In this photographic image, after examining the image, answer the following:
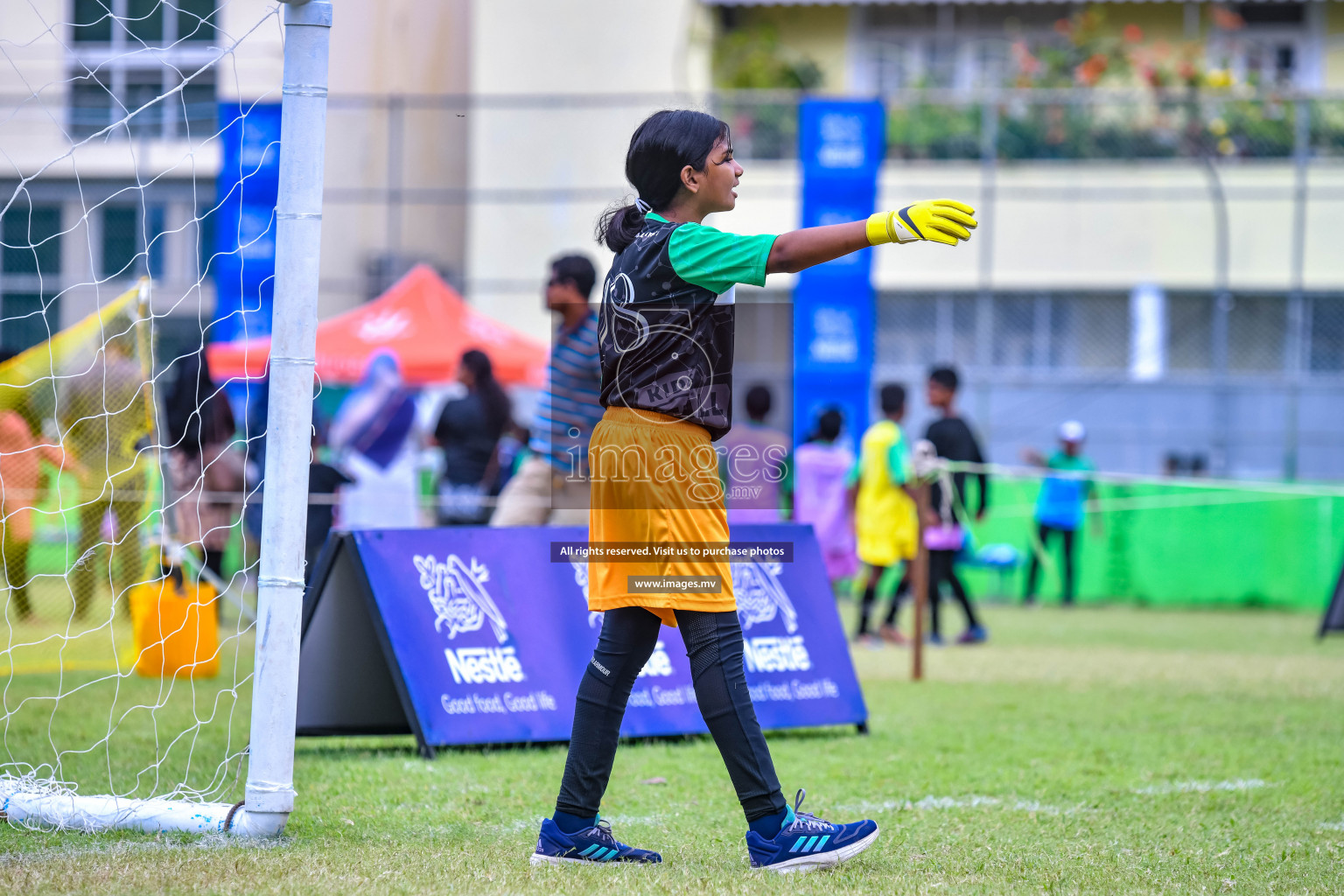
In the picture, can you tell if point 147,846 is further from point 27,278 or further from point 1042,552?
point 27,278

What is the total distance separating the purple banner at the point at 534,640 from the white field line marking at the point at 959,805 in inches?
53.4

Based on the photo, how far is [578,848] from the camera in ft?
11.5

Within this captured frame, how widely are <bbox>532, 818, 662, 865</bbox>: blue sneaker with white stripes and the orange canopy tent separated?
10392 millimetres

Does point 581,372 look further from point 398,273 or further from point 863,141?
point 398,273

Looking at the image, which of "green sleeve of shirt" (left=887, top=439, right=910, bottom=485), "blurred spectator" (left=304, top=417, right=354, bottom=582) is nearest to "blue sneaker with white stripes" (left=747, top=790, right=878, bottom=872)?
"blurred spectator" (left=304, top=417, right=354, bottom=582)

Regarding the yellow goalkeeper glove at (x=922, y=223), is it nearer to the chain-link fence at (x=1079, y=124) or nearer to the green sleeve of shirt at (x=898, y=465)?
the green sleeve of shirt at (x=898, y=465)

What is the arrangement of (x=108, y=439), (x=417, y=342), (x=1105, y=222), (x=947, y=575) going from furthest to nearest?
1. (x=1105, y=222)
2. (x=417, y=342)
3. (x=947, y=575)
4. (x=108, y=439)

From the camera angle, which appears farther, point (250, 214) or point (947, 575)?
point (250, 214)

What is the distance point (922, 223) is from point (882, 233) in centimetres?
9

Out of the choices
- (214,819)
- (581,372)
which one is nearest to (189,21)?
(581,372)

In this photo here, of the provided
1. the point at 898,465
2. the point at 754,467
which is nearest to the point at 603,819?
the point at 754,467

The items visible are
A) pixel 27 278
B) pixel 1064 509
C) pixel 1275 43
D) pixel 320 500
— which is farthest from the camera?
pixel 1275 43

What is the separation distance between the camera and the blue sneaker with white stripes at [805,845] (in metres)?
3.40

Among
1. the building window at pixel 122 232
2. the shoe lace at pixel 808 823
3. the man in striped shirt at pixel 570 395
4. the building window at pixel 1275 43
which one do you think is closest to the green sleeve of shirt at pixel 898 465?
the man in striped shirt at pixel 570 395
